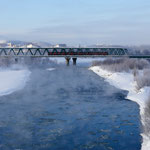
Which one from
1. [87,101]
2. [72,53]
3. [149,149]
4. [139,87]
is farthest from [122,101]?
[72,53]

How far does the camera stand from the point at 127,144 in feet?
49.2

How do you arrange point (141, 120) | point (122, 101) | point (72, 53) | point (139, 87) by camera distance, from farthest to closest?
point (72, 53) → point (139, 87) → point (122, 101) → point (141, 120)

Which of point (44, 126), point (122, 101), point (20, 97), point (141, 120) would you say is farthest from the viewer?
point (20, 97)

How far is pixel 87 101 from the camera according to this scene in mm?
27078

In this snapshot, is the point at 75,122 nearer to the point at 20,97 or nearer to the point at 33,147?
the point at 33,147

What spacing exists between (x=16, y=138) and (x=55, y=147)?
275 centimetres

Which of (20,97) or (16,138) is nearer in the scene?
(16,138)

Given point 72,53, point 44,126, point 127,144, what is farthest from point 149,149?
point 72,53

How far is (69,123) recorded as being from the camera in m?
19.0

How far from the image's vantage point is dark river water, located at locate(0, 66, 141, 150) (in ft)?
49.3

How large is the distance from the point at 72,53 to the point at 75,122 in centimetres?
7589

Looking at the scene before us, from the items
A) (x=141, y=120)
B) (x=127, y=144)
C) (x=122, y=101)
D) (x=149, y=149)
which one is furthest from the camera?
(x=122, y=101)

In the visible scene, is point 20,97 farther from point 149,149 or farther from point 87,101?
point 149,149

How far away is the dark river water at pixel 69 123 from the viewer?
Result: 15.0 metres
